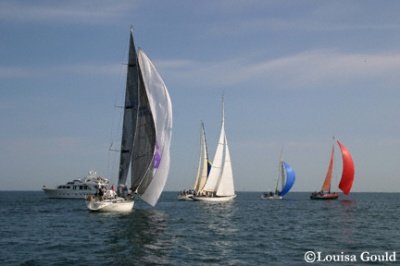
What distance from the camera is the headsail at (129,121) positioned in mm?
56250

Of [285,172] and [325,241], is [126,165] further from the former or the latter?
[285,172]

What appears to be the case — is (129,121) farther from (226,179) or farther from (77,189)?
(77,189)

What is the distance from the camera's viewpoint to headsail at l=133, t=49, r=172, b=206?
2141 inches

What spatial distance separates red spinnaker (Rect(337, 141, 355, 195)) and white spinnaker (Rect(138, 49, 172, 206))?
68631 mm

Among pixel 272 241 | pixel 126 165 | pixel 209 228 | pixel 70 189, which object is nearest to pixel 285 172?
pixel 70 189

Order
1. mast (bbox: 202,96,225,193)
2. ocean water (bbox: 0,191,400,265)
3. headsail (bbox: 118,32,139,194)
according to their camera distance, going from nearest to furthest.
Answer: ocean water (bbox: 0,191,400,265) < headsail (bbox: 118,32,139,194) < mast (bbox: 202,96,225,193)

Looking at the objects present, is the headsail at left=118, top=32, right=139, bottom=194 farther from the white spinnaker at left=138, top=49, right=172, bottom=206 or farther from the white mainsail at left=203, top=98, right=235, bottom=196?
the white mainsail at left=203, top=98, right=235, bottom=196

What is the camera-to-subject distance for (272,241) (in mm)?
35094

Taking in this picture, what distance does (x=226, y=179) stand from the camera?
9806 centimetres

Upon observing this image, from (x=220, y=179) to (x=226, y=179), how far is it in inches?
57.8

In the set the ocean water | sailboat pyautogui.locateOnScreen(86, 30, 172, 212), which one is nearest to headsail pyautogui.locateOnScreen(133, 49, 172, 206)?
sailboat pyautogui.locateOnScreen(86, 30, 172, 212)

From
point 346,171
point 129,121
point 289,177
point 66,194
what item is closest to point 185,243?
point 129,121

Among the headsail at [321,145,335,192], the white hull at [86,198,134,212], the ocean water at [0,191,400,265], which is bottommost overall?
the ocean water at [0,191,400,265]

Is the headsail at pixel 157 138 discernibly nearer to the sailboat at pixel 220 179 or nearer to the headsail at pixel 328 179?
the sailboat at pixel 220 179
